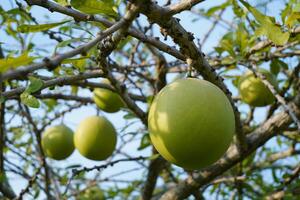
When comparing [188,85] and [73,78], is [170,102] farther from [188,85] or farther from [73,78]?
[73,78]

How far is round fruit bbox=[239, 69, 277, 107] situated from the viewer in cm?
271

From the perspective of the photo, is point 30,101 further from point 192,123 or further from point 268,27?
point 268,27

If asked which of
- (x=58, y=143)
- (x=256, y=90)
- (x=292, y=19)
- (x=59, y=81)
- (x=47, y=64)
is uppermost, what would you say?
(x=58, y=143)

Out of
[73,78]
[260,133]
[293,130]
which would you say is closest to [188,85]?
[73,78]

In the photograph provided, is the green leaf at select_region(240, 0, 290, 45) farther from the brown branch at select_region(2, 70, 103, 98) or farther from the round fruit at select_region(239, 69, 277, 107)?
the round fruit at select_region(239, 69, 277, 107)

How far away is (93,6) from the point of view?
1.35 meters

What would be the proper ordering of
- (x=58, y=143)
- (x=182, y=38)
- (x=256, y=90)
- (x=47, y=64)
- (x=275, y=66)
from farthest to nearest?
(x=58, y=143) → (x=256, y=90) → (x=275, y=66) → (x=182, y=38) → (x=47, y=64)

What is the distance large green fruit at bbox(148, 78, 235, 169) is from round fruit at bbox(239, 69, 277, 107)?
A: 1397mm

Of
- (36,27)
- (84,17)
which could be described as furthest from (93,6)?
(36,27)

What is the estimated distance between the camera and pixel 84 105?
3391mm

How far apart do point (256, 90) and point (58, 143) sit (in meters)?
1.64

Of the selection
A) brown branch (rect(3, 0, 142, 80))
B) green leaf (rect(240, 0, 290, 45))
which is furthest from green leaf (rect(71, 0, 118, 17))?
green leaf (rect(240, 0, 290, 45))

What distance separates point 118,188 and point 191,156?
2990 millimetres

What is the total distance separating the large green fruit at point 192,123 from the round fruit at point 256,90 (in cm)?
140
